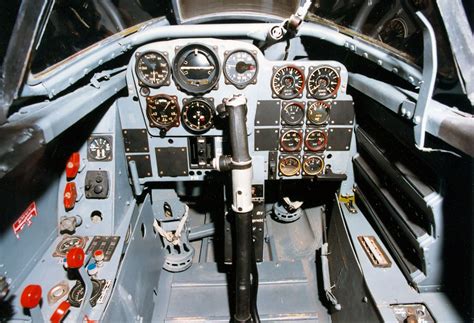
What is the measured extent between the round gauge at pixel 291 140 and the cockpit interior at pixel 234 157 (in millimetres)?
23

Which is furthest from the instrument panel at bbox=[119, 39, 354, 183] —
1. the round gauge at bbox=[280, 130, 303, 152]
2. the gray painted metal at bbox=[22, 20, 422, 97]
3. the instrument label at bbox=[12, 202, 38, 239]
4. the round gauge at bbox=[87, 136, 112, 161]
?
the instrument label at bbox=[12, 202, 38, 239]

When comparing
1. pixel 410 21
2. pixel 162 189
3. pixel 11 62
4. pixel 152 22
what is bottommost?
pixel 162 189

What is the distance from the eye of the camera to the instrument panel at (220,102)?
9.33 feet

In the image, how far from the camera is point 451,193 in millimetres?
1698

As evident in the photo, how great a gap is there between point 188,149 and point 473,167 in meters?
2.39

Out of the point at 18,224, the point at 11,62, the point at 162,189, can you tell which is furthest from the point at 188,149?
the point at 11,62

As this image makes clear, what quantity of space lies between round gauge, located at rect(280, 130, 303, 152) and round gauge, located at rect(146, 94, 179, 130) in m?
1.11

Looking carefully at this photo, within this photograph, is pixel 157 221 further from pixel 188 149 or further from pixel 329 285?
pixel 329 285

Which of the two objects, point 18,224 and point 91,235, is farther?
point 91,235

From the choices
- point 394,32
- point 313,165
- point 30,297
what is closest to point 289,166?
point 313,165

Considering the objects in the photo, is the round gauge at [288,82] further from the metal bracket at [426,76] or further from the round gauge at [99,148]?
the round gauge at [99,148]

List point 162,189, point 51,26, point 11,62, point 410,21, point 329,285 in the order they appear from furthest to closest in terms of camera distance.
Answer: point 162,189 → point 329,285 → point 410,21 → point 51,26 → point 11,62

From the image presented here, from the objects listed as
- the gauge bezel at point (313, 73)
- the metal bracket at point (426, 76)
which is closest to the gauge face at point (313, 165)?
the gauge bezel at point (313, 73)

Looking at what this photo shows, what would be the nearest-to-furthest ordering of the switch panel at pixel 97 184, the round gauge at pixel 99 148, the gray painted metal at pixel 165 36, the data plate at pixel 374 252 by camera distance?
1. the gray painted metal at pixel 165 36
2. the data plate at pixel 374 252
3. the switch panel at pixel 97 184
4. the round gauge at pixel 99 148
